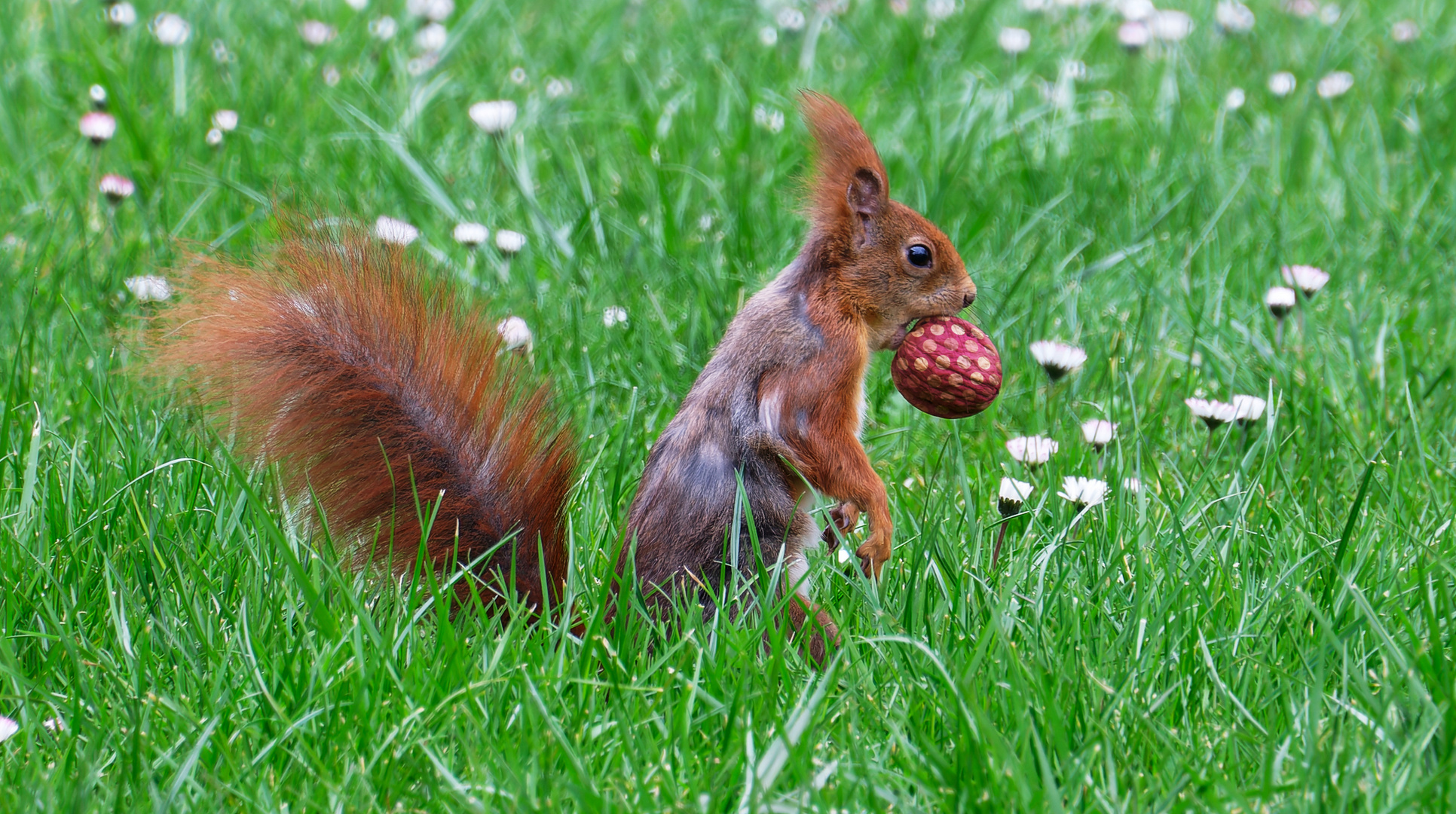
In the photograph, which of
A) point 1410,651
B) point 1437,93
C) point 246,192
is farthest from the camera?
point 1437,93

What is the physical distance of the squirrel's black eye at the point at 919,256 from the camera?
2.17 meters

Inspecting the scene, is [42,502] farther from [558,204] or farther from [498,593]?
[558,204]

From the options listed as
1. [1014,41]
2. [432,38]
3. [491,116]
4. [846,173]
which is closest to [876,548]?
[846,173]

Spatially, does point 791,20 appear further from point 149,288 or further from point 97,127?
point 149,288

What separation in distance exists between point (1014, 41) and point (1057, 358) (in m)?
2.38

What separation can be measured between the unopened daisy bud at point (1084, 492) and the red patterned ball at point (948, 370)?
0.27 meters

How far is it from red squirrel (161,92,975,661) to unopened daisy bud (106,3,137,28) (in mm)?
2658

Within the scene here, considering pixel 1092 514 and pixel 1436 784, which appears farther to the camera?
pixel 1092 514

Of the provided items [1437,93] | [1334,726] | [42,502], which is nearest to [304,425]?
[42,502]

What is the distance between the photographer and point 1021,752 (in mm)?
1606

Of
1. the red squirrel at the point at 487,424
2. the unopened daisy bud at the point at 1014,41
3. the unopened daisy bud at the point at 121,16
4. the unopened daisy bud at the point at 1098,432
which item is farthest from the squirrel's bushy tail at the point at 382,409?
the unopened daisy bud at the point at 1014,41

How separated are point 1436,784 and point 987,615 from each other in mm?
598

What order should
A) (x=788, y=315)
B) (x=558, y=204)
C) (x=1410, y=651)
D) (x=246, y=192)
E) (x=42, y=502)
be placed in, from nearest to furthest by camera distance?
(x=1410, y=651), (x=788, y=315), (x=42, y=502), (x=246, y=192), (x=558, y=204)

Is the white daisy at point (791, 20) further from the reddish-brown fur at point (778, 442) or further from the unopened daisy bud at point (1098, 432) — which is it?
the reddish-brown fur at point (778, 442)
